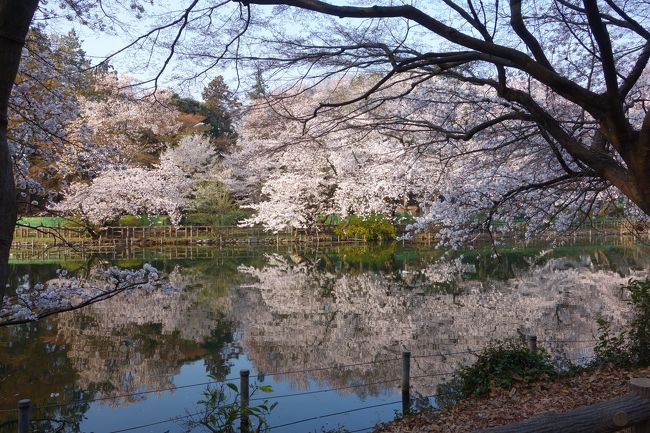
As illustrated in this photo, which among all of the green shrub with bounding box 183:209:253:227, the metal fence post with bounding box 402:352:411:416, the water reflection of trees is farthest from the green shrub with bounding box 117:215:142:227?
the metal fence post with bounding box 402:352:411:416

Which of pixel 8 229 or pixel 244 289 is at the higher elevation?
pixel 8 229

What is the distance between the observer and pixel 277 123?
582 cm

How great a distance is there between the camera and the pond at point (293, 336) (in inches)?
302

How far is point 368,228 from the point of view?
29.1 metres

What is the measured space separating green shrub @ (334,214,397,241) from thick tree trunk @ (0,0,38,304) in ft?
87.9

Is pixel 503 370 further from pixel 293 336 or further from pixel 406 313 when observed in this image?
pixel 406 313

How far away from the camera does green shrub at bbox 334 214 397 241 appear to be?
2891 cm

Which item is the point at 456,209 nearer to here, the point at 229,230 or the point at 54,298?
the point at 54,298

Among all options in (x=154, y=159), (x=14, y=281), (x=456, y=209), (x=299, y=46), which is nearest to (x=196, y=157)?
(x=154, y=159)

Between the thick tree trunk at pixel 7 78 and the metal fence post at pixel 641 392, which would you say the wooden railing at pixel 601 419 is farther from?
the thick tree trunk at pixel 7 78

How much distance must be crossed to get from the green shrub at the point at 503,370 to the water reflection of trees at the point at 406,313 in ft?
5.85

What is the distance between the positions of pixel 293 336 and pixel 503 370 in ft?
18.0

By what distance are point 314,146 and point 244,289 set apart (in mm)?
10226

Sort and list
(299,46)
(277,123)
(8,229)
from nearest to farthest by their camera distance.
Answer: (8,229), (299,46), (277,123)
